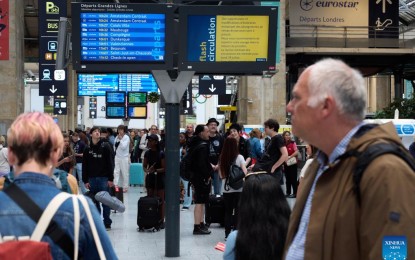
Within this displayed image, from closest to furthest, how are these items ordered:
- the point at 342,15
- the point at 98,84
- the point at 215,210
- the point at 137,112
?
the point at 215,210
the point at 137,112
the point at 98,84
the point at 342,15

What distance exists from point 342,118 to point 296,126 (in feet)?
0.58

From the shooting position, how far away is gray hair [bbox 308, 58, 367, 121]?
2361 mm

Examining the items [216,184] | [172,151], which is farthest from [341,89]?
[216,184]

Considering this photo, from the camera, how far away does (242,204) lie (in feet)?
14.5

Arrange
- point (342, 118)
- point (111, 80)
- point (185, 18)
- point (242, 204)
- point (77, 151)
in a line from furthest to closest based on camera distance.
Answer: point (111, 80) < point (77, 151) < point (185, 18) < point (242, 204) < point (342, 118)

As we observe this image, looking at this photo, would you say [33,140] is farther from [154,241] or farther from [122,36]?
[154,241]

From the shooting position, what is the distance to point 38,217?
98.6 inches

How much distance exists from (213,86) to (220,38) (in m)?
20.4

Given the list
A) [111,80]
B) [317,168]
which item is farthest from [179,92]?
[111,80]

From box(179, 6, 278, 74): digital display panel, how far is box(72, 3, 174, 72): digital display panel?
0.83ft

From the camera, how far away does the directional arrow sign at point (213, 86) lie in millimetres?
29719

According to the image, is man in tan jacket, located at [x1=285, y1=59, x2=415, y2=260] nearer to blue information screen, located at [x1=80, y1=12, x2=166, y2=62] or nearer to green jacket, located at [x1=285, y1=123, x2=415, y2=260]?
green jacket, located at [x1=285, y1=123, x2=415, y2=260]

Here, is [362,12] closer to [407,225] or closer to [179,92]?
[179,92]

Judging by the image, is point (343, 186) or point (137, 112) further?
point (137, 112)
